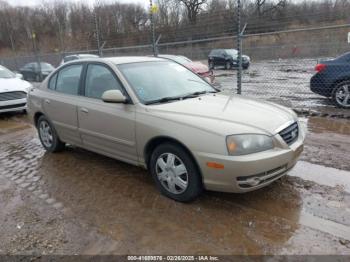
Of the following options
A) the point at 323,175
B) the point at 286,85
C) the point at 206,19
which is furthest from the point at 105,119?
the point at 286,85

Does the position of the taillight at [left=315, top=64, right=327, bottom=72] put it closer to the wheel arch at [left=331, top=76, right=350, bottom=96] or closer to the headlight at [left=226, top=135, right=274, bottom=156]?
the wheel arch at [left=331, top=76, right=350, bottom=96]

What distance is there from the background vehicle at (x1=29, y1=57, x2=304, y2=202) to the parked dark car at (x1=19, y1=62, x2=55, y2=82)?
684 inches

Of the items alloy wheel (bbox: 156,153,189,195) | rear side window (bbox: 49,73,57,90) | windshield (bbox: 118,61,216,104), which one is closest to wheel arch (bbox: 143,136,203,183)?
alloy wheel (bbox: 156,153,189,195)

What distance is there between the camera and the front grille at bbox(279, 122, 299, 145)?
3.58 meters

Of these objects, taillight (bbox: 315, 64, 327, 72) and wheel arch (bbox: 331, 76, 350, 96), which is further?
taillight (bbox: 315, 64, 327, 72)

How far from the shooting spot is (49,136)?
18.8ft

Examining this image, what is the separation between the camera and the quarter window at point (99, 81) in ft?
14.4

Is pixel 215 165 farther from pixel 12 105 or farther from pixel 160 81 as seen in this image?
pixel 12 105

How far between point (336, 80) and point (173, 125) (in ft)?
19.9

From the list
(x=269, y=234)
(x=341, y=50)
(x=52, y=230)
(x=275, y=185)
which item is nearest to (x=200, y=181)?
(x=269, y=234)

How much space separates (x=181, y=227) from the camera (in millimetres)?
3293

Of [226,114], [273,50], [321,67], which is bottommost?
[226,114]

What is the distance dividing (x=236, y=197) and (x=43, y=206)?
2.23m

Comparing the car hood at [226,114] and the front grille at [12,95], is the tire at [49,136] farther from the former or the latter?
the front grille at [12,95]
